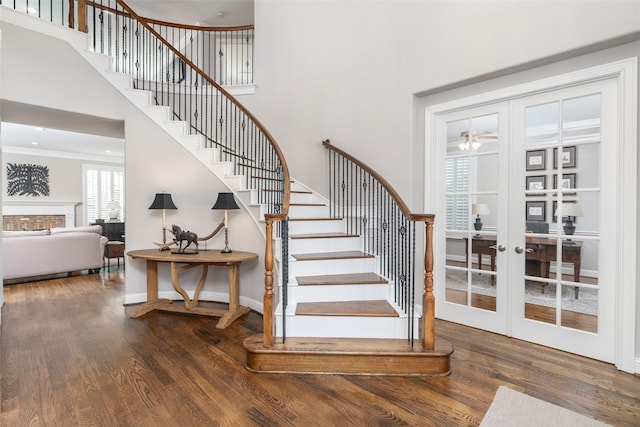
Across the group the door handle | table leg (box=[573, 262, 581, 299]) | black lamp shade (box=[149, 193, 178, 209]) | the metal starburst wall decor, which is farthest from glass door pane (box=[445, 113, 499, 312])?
the metal starburst wall decor

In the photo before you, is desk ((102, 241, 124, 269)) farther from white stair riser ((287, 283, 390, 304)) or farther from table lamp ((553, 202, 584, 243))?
table lamp ((553, 202, 584, 243))

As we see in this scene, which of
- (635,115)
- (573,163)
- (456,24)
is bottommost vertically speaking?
(573,163)

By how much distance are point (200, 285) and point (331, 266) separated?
1672 mm

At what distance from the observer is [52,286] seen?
5203 millimetres

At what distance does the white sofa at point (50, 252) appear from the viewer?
5203 millimetres

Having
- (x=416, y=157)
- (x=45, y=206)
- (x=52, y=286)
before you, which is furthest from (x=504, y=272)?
(x=45, y=206)

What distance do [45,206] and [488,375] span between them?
11.1 metres

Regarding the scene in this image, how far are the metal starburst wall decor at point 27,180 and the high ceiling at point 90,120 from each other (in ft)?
1.46

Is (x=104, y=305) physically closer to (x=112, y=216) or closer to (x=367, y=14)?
(x=367, y=14)

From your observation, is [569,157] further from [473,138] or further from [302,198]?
[302,198]

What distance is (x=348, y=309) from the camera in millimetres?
2807

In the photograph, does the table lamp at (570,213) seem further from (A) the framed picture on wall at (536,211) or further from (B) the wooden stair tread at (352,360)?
(B) the wooden stair tread at (352,360)

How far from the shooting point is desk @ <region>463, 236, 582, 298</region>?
111 inches

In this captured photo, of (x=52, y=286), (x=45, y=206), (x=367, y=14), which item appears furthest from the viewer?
(x=45, y=206)
